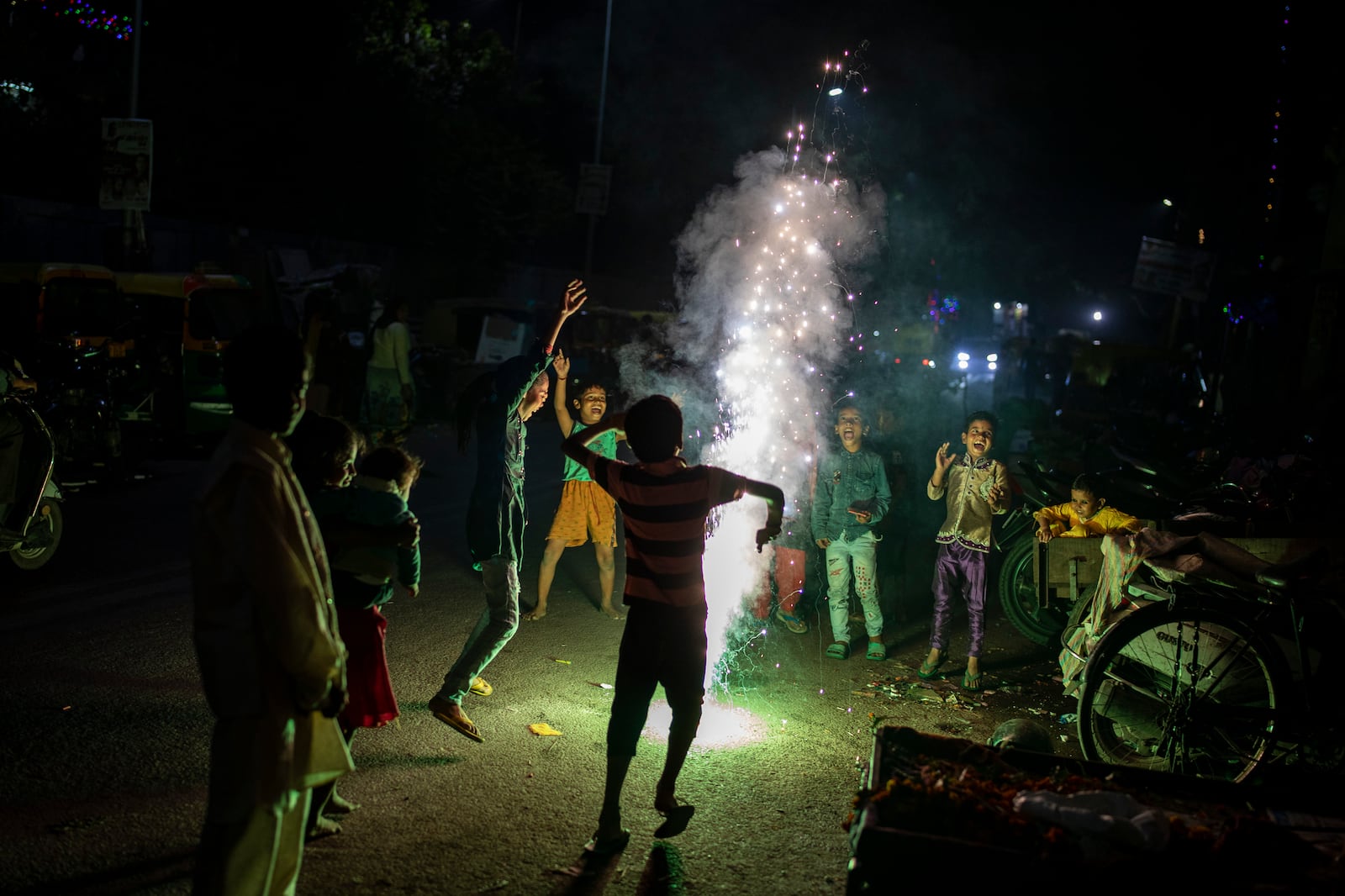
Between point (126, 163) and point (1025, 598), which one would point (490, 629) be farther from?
point (126, 163)

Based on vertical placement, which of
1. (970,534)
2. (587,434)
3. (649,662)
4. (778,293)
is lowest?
(649,662)

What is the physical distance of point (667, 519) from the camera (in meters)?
4.17

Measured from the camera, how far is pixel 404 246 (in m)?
31.0

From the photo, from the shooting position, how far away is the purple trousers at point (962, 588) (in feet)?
22.0

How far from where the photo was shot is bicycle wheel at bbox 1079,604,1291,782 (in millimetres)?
4918

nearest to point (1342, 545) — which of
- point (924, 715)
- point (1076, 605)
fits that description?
point (1076, 605)

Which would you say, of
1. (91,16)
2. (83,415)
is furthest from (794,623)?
(91,16)

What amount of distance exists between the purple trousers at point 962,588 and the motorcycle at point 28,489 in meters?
6.34

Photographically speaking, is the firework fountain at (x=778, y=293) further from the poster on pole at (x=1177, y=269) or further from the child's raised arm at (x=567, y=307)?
the poster on pole at (x=1177, y=269)

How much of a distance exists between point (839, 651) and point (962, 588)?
0.91 metres

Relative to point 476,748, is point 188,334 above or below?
above

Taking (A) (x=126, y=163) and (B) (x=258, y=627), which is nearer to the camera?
(B) (x=258, y=627)

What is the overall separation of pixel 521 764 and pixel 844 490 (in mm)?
3048

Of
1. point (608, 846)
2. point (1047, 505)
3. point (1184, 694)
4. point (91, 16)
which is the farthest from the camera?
point (91, 16)
